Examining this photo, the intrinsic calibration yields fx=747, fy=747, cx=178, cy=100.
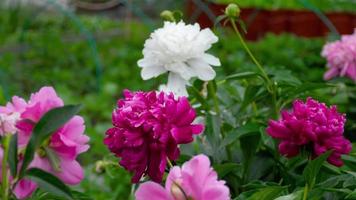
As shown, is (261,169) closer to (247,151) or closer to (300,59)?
(247,151)

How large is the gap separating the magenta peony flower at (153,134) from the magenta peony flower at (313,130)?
128mm

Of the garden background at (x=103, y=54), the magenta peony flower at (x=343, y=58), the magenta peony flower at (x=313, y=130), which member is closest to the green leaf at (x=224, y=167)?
the magenta peony flower at (x=313, y=130)

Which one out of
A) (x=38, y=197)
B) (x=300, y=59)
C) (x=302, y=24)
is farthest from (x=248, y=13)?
(x=38, y=197)

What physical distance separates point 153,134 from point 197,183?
0.12 m

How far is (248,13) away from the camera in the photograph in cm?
574

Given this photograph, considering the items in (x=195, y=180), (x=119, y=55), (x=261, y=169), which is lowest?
(x=119, y=55)

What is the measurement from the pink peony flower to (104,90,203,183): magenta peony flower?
0.27 feet

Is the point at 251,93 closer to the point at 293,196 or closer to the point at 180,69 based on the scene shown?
the point at 180,69

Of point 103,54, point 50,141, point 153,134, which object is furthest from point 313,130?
point 103,54

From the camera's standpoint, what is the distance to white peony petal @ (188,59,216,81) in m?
1.08

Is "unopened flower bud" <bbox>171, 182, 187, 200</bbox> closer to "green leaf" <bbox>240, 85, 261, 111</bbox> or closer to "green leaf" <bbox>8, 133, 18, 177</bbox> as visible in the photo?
"green leaf" <bbox>8, 133, 18, 177</bbox>

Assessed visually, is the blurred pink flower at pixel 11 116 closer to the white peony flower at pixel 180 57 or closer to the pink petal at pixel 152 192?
the pink petal at pixel 152 192

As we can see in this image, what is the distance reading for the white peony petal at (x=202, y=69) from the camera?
3.54ft

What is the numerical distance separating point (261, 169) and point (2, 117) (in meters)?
0.50
